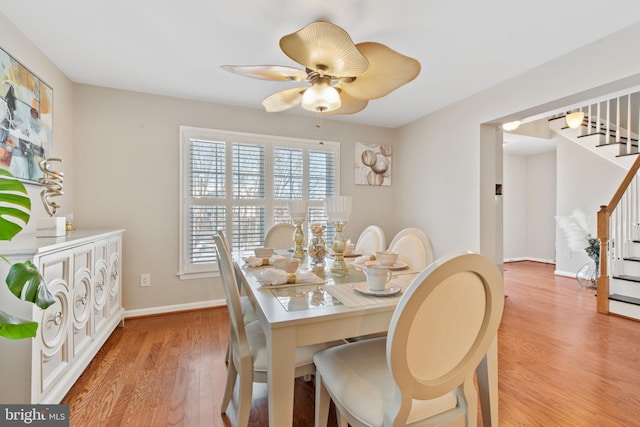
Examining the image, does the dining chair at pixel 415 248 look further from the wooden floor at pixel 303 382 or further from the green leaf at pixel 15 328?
the green leaf at pixel 15 328

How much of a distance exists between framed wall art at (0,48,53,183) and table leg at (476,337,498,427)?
286 cm

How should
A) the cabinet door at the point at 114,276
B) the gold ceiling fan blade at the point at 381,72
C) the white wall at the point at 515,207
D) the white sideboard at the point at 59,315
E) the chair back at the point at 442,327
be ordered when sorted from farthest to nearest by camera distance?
1. the white wall at the point at 515,207
2. the cabinet door at the point at 114,276
3. the gold ceiling fan blade at the point at 381,72
4. the white sideboard at the point at 59,315
5. the chair back at the point at 442,327

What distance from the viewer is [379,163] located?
416 centimetres

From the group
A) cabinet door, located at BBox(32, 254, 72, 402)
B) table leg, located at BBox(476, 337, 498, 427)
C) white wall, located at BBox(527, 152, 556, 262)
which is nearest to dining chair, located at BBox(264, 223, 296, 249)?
cabinet door, located at BBox(32, 254, 72, 402)

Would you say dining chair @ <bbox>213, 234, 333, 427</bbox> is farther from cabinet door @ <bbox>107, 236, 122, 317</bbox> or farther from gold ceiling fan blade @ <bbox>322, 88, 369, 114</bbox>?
cabinet door @ <bbox>107, 236, 122, 317</bbox>

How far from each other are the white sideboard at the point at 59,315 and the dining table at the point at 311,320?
3.39 feet

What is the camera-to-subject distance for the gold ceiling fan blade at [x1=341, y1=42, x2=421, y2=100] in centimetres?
149

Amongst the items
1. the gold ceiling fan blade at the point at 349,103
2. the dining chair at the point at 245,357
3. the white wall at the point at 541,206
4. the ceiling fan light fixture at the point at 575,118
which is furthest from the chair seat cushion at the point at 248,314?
the white wall at the point at 541,206

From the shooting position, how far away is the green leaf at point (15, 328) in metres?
0.84

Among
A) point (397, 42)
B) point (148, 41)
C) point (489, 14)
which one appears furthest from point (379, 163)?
point (148, 41)

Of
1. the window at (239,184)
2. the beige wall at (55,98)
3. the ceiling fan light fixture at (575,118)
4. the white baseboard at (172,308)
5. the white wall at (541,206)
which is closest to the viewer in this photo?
the beige wall at (55,98)

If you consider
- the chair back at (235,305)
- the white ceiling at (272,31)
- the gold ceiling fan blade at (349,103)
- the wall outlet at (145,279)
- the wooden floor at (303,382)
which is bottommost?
the wooden floor at (303,382)

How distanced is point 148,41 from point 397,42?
1.83m

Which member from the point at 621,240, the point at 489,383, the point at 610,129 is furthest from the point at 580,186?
the point at 489,383
